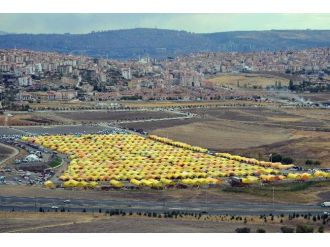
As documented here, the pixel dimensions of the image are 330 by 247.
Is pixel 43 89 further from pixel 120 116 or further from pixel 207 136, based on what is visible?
pixel 207 136

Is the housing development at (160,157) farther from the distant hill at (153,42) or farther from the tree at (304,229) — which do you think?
the distant hill at (153,42)

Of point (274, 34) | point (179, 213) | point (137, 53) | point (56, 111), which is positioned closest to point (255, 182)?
point (179, 213)

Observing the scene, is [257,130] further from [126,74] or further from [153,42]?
[153,42]

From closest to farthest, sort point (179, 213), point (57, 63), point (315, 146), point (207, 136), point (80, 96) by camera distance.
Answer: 1. point (179, 213)
2. point (315, 146)
3. point (207, 136)
4. point (80, 96)
5. point (57, 63)

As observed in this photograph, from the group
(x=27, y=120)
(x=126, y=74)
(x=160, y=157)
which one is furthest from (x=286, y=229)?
(x=126, y=74)

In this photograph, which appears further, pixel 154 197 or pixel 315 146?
pixel 315 146

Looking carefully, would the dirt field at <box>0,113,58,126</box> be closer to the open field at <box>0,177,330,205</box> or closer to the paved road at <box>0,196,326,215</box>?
the open field at <box>0,177,330,205</box>

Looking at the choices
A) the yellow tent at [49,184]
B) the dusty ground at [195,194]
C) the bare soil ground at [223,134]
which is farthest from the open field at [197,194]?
the bare soil ground at [223,134]
